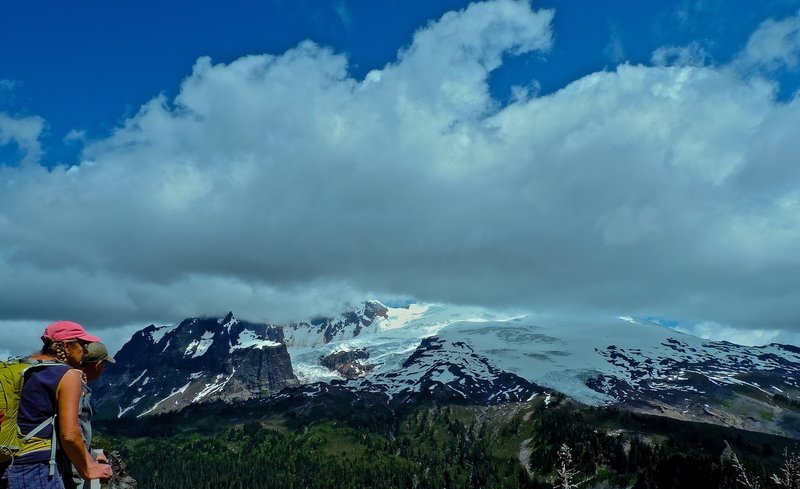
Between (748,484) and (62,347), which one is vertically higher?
(62,347)

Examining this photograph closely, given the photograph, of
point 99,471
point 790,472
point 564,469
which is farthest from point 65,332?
point 790,472

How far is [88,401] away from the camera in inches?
292

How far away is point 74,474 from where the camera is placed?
7312 millimetres

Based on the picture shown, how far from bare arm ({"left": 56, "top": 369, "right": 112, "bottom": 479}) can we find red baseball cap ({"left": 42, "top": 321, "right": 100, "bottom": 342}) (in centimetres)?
73

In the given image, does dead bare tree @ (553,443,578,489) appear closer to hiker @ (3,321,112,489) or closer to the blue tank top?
hiker @ (3,321,112,489)

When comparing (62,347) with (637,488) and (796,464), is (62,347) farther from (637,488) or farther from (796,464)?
(637,488)

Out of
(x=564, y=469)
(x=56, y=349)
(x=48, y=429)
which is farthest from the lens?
(x=564, y=469)

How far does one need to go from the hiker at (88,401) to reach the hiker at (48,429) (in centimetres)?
22

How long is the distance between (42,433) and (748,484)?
319 inches

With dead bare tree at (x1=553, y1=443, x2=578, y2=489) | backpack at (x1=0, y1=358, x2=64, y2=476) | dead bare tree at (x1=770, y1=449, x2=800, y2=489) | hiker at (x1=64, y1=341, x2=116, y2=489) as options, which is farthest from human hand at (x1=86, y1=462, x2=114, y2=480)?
dead bare tree at (x1=770, y1=449, x2=800, y2=489)

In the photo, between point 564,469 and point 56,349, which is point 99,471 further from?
point 564,469

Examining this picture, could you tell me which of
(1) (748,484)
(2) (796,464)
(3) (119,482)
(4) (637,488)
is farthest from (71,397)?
(4) (637,488)

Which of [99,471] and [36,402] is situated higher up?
[36,402]

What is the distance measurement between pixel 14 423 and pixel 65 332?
1209mm
